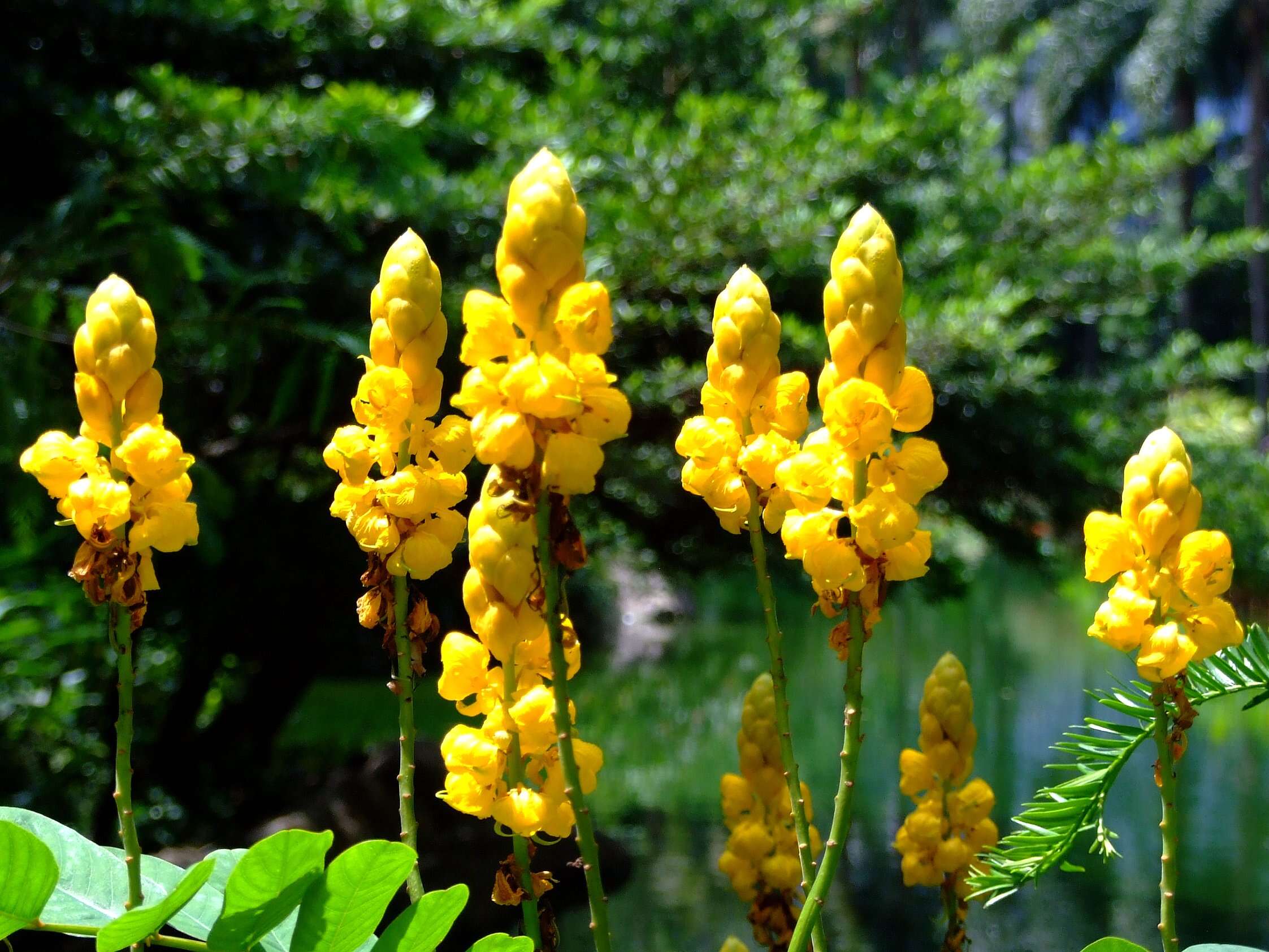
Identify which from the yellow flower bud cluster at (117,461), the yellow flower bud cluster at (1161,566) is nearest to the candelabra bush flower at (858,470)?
the yellow flower bud cluster at (1161,566)

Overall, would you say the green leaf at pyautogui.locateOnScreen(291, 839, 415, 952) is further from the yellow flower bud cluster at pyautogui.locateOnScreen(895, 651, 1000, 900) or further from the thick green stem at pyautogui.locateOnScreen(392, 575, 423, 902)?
the yellow flower bud cluster at pyautogui.locateOnScreen(895, 651, 1000, 900)

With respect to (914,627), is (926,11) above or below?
above

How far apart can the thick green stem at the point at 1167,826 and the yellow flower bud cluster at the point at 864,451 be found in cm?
19

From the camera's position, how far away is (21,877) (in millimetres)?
565

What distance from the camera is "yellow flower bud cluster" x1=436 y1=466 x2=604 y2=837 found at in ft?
1.82

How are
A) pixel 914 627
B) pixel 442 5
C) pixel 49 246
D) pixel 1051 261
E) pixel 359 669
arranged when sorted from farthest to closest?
pixel 914 627 < pixel 359 669 < pixel 1051 261 < pixel 442 5 < pixel 49 246

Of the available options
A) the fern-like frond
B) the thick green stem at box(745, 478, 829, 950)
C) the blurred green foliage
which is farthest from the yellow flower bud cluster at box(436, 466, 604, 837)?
the blurred green foliage

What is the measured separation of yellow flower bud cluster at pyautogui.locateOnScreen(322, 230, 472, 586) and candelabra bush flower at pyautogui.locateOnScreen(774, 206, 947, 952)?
0.21m

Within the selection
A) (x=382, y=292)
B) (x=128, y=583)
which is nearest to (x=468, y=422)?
(x=382, y=292)

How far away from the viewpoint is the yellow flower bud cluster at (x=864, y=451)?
Answer: 23.4 inches

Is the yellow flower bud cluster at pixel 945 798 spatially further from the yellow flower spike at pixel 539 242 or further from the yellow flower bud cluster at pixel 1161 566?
the yellow flower spike at pixel 539 242

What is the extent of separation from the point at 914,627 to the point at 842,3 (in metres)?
5.66

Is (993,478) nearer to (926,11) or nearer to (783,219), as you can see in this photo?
(783,219)

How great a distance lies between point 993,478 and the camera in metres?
3.56
